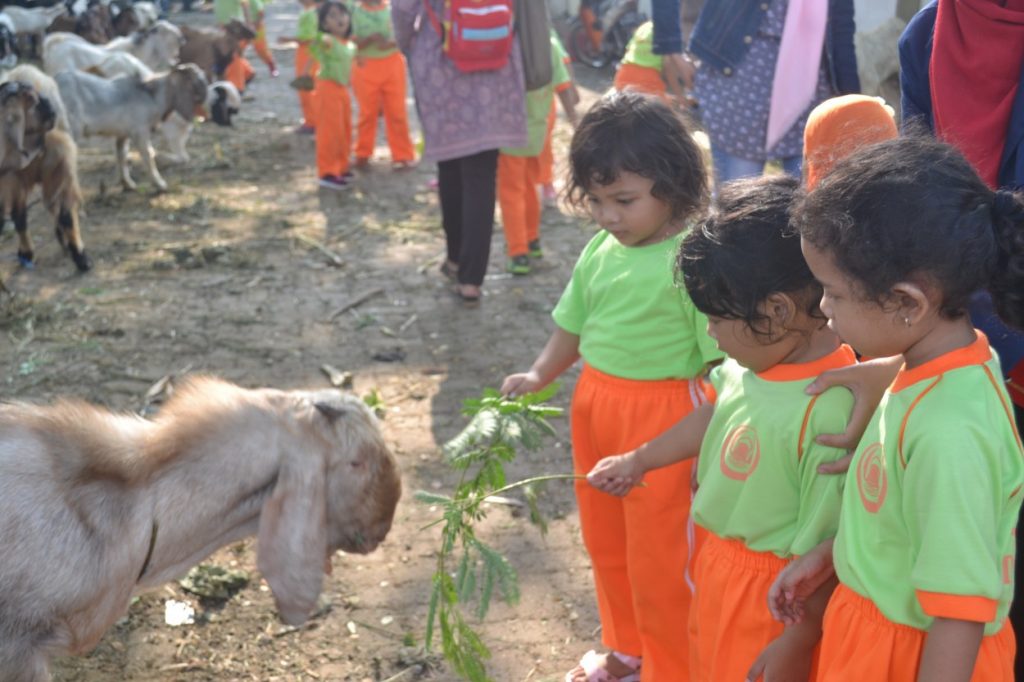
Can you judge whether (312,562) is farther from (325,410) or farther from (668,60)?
(668,60)

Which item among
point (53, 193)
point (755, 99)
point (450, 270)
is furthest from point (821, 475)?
point (53, 193)

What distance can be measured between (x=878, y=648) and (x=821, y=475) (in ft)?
1.41

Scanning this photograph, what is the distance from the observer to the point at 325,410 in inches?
132

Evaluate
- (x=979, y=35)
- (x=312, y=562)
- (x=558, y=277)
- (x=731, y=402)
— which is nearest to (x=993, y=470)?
(x=731, y=402)

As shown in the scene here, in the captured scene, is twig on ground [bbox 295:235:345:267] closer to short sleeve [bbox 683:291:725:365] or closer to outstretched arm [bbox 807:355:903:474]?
short sleeve [bbox 683:291:725:365]

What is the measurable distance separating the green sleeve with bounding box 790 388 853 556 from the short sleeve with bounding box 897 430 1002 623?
43 cm

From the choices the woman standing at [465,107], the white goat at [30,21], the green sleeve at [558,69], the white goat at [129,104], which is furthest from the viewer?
the white goat at [30,21]

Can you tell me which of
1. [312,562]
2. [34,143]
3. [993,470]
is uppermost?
[993,470]

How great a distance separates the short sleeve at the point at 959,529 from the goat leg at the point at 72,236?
7.60 m

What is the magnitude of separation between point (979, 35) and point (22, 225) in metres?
7.28

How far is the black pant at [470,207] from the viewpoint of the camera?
23.4 ft

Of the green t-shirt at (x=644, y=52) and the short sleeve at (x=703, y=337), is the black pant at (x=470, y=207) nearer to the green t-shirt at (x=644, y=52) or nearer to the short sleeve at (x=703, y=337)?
the green t-shirt at (x=644, y=52)

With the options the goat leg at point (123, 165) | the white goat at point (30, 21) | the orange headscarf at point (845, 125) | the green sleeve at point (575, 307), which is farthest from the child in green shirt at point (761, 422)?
the white goat at point (30, 21)

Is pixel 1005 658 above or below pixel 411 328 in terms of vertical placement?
above
